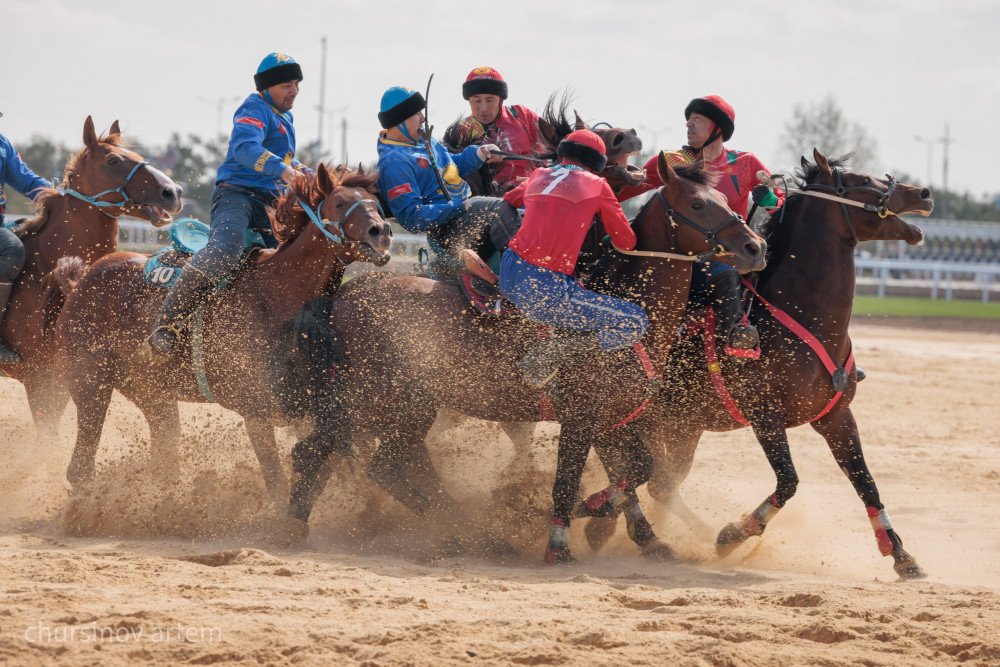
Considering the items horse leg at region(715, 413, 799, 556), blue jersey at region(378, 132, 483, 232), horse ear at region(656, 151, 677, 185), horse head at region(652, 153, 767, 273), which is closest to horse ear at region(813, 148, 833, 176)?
horse head at region(652, 153, 767, 273)

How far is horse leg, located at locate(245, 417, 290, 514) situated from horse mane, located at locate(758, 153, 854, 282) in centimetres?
315

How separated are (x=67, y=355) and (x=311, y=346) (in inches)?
77.7

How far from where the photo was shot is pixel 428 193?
5742mm

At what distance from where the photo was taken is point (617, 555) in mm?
5648

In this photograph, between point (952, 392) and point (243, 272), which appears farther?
point (952, 392)

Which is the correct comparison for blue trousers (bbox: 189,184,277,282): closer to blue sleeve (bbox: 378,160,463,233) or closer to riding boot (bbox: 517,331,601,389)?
blue sleeve (bbox: 378,160,463,233)

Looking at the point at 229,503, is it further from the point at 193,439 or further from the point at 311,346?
the point at 311,346

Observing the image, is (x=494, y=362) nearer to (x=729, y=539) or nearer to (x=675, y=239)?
(x=675, y=239)

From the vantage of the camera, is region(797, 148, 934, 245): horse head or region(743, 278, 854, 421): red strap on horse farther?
region(797, 148, 934, 245): horse head

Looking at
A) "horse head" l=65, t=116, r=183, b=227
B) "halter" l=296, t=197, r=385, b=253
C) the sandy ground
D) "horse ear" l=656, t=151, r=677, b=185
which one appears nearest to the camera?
the sandy ground

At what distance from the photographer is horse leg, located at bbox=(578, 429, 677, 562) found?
18.2 feet

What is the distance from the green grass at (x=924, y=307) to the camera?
21.8 meters

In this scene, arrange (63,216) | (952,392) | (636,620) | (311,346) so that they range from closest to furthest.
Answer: (636,620), (311,346), (63,216), (952,392)

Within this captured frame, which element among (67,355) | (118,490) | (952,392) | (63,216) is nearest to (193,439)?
(118,490)
